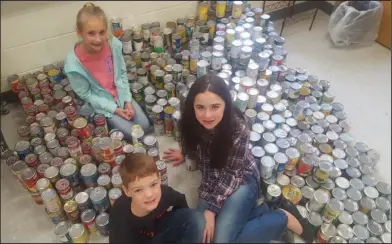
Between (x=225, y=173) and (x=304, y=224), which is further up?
(x=225, y=173)

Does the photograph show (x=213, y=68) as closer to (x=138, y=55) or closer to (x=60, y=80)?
(x=138, y=55)

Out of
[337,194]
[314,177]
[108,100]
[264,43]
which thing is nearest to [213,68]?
[264,43]

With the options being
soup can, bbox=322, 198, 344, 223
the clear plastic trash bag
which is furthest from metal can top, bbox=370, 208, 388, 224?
the clear plastic trash bag

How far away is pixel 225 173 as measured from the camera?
1213 mm

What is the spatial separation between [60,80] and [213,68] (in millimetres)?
763

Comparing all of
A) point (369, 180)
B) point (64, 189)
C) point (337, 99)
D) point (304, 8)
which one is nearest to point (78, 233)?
point (64, 189)

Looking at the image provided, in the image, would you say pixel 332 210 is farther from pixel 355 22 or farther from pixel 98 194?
pixel 355 22

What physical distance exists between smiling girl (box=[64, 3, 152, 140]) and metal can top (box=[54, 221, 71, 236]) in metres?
0.45

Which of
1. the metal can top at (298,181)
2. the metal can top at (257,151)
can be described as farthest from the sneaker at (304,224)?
the metal can top at (257,151)

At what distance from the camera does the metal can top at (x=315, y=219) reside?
1224 mm

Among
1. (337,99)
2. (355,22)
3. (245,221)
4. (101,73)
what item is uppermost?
(101,73)

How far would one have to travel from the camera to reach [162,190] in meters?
1.09

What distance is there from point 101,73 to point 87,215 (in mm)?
594

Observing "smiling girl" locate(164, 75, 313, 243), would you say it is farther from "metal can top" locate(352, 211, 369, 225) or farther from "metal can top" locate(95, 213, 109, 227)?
"metal can top" locate(95, 213, 109, 227)
